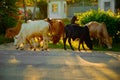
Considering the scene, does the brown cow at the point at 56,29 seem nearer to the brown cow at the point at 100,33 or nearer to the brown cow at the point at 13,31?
the brown cow at the point at 100,33

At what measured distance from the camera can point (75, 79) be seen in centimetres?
1088

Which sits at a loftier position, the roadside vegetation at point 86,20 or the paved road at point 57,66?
the roadside vegetation at point 86,20

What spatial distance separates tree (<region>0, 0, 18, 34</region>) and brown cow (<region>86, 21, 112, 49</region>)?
6.27 meters

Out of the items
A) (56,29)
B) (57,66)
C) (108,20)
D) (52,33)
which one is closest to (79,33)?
(56,29)

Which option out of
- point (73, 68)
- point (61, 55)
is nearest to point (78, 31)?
point (61, 55)

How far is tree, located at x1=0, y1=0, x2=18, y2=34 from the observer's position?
24766mm

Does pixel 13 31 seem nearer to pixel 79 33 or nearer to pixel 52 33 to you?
pixel 52 33

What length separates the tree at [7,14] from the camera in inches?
975

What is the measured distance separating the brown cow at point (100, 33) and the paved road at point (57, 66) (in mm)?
3830

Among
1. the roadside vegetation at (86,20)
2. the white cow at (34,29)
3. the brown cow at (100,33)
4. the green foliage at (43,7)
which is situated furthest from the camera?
the green foliage at (43,7)

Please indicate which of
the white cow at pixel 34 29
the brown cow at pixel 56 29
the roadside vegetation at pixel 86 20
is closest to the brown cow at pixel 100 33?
the roadside vegetation at pixel 86 20

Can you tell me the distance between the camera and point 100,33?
20359 millimetres

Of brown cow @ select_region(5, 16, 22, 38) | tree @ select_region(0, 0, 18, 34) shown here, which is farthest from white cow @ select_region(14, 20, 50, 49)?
tree @ select_region(0, 0, 18, 34)

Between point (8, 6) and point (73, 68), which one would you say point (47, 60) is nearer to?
point (73, 68)
